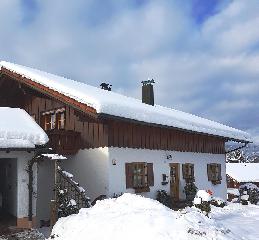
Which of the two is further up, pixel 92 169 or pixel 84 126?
pixel 84 126

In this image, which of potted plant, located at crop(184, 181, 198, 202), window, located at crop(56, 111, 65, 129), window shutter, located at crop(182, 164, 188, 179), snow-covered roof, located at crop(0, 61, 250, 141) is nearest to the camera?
snow-covered roof, located at crop(0, 61, 250, 141)

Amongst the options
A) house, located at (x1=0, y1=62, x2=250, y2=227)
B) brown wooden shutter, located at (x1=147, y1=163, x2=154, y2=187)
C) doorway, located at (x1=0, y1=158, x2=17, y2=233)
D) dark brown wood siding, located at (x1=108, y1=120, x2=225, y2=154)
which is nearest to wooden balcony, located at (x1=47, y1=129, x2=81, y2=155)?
house, located at (x1=0, y1=62, x2=250, y2=227)

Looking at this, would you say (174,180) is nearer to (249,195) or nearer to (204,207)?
(204,207)

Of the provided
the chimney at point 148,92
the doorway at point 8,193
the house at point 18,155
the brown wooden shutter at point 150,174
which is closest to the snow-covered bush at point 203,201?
the brown wooden shutter at point 150,174

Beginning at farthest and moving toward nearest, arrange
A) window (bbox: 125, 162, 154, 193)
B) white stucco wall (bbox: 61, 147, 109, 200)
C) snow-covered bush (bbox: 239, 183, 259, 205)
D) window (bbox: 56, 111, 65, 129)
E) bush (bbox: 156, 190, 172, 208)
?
snow-covered bush (bbox: 239, 183, 259, 205), bush (bbox: 156, 190, 172, 208), window (bbox: 56, 111, 65, 129), window (bbox: 125, 162, 154, 193), white stucco wall (bbox: 61, 147, 109, 200)

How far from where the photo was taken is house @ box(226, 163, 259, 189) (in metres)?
48.7

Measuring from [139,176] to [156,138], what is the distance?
2.04 metres

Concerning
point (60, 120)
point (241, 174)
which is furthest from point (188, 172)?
point (241, 174)

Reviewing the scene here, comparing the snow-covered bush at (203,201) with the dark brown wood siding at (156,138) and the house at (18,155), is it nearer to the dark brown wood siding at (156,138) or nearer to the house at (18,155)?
the dark brown wood siding at (156,138)

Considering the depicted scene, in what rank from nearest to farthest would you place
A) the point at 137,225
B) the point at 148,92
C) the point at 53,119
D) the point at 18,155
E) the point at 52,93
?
1. the point at 137,225
2. the point at 18,155
3. the point at 52,93
4. the point at 53,119
5. the point at 148,92

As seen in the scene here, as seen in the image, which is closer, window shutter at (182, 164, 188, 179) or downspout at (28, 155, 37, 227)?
downspout at (28, 155, 37, 227)

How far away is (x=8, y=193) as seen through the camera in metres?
13.4

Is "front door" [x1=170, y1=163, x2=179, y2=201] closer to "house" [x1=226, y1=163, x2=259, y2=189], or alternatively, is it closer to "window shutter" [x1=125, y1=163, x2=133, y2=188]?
"window shutter" [x1=125, y1=163, x2=133, y2=188]

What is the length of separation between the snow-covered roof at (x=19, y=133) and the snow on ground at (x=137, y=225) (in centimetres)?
257
